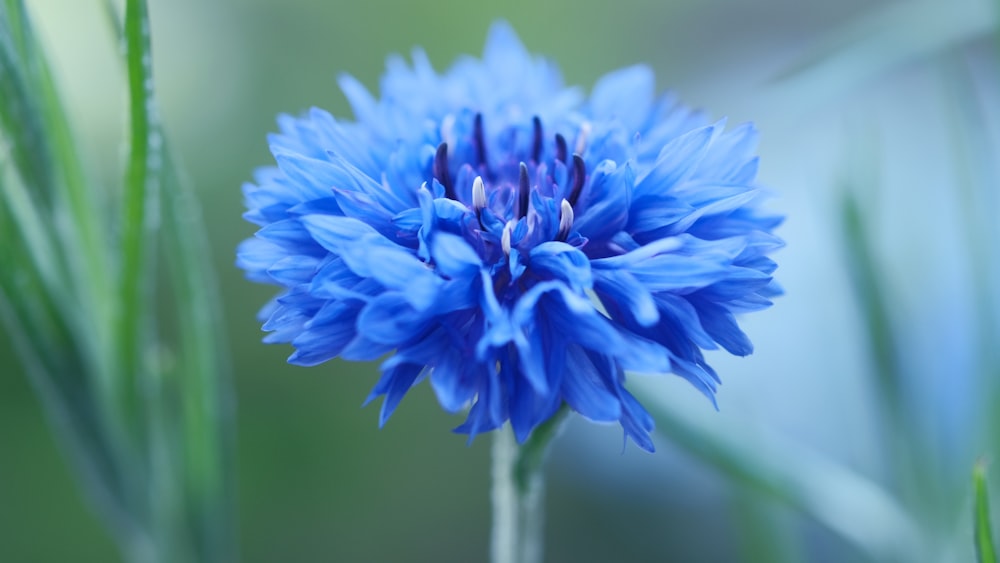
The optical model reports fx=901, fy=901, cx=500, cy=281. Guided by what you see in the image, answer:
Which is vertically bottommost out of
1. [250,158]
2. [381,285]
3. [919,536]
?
[919,536]

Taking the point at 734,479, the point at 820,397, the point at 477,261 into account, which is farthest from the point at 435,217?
the point at 820,397

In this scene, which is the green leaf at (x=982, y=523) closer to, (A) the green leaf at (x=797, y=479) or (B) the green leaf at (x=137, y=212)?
(A) the green leaf at (x=797, y=479)

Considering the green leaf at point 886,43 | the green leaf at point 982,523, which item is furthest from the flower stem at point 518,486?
the green leaf at point 886,43

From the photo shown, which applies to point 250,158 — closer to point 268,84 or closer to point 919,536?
point 268,84

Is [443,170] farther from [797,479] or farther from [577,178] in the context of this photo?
[797,479]

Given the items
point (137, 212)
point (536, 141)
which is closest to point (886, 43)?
point (536, 141)

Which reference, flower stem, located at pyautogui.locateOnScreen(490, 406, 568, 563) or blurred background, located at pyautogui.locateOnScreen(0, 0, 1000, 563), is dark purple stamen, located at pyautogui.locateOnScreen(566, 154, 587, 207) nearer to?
flower stem, located at pyautogui.locateOnScreen(490, 406, 568, 563)
